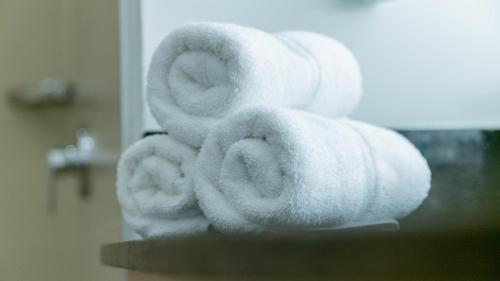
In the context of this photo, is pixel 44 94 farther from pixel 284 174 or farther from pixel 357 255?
pixel 357 255

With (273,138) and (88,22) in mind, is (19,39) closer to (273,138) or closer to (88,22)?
(88,22)

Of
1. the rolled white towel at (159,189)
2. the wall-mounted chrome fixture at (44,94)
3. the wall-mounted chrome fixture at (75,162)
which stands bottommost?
the wall-mounted chrome fixture at (75,162)

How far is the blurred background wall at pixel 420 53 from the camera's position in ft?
3.77

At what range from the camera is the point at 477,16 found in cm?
120

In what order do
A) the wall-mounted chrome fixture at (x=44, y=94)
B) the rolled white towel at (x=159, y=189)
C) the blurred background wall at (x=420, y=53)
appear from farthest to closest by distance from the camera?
the wall-mounted chrome fixture at (x=44, y=94)
the blurred background wall at (x=420, y=53)
the rolled white towel at (x=159, y=189)

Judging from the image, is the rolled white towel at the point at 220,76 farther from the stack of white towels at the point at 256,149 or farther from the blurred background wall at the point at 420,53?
the blurred background wall at the point at 420,53

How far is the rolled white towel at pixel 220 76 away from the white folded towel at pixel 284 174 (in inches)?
2.5

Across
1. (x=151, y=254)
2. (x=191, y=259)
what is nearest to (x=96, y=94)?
(x=151, y=254)

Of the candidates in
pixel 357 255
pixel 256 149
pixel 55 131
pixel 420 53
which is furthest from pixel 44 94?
pixel 357 255

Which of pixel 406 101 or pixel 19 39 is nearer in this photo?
pixel 406 101

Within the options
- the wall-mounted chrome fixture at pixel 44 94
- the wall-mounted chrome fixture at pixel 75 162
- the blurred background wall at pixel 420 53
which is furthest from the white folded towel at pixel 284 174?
the wall-mounted chrome fixture at pixel 44 94

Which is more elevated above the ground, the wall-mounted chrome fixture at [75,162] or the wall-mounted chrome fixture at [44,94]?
the wall-mounted chrome fixture at [44,94]

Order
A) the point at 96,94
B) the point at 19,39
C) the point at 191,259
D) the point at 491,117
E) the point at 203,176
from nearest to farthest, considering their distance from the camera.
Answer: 1. the point at 191,259
2. the point at 203,176
3. the point at 491,117
4. the point at 96,94
5. the point at 19,39

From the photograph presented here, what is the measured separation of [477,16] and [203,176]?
0.66 m
